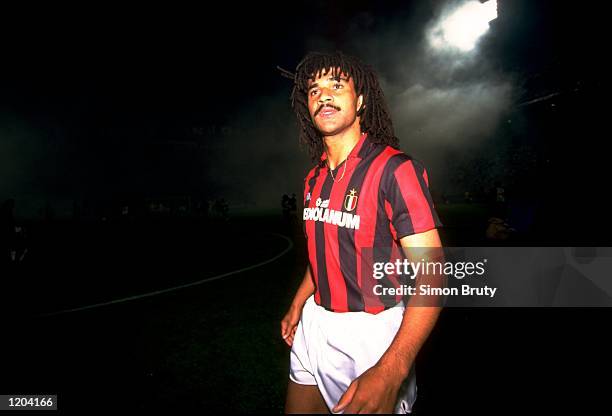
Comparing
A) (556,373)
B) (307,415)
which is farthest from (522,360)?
(307,415)

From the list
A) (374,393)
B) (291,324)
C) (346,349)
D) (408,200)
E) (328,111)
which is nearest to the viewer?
(374,393)

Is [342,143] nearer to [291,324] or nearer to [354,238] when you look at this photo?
[354,238]

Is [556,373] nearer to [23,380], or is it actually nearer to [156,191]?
[23,380]

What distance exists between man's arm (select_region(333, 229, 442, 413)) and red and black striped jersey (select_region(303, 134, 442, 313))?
34 centimetres

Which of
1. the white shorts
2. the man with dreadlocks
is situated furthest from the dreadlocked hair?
the white shorts

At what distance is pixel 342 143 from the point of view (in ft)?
6.41

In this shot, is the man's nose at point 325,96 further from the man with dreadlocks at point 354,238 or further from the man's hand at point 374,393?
the man's hand at point 374,393

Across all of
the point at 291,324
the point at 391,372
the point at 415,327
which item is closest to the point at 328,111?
the point at 415,327

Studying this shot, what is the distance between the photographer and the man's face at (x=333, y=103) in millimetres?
1849

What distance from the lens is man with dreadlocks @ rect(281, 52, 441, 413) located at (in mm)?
1366

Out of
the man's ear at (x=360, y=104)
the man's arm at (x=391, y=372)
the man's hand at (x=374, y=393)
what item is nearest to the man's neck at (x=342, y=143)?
the man's ear at (x=360, y=104)

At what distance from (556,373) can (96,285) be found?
825 centimetres

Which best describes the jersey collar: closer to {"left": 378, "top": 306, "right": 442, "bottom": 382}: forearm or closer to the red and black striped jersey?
the red and black striped jersey

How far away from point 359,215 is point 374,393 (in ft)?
2.51
